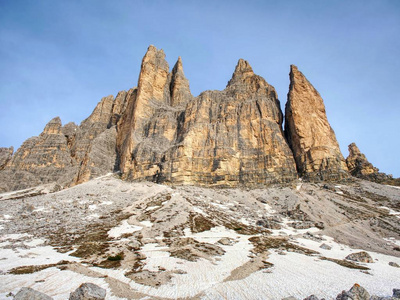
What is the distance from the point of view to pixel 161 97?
109 meters

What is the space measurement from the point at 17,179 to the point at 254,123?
100m

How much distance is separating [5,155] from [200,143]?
312 feet

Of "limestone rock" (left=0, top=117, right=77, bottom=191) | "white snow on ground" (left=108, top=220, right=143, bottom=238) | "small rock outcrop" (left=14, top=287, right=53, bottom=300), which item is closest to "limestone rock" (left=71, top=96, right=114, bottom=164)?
"limestone rock" (left=0, top=117, right=77, bottom=191)

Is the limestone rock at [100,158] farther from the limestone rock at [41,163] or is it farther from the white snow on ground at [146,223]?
the white snow on ground at [146,223]

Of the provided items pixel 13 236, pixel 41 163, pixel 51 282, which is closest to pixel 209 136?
pixel 13 236

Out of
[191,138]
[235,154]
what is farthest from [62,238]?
[235,154]

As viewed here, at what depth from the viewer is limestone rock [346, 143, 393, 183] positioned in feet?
241

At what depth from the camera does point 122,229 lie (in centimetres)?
3719

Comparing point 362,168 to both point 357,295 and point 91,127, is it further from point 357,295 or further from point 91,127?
point 91,127

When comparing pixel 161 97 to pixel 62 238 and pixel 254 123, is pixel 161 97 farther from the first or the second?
pixel 62 238

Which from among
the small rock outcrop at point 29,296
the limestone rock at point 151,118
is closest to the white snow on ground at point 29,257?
the small rock outcrop at point 29,296

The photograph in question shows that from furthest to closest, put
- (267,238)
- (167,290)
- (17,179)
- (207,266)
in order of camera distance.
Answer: (17,179), (267,238), (207,266), (167,290)

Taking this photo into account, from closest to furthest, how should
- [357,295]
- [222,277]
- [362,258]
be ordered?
[357,295] → [222,277] → [362,258]

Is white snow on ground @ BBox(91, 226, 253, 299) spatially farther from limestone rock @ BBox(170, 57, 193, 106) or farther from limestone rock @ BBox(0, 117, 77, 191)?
limestone rock @ BBox(170, 57, 193, 106)
